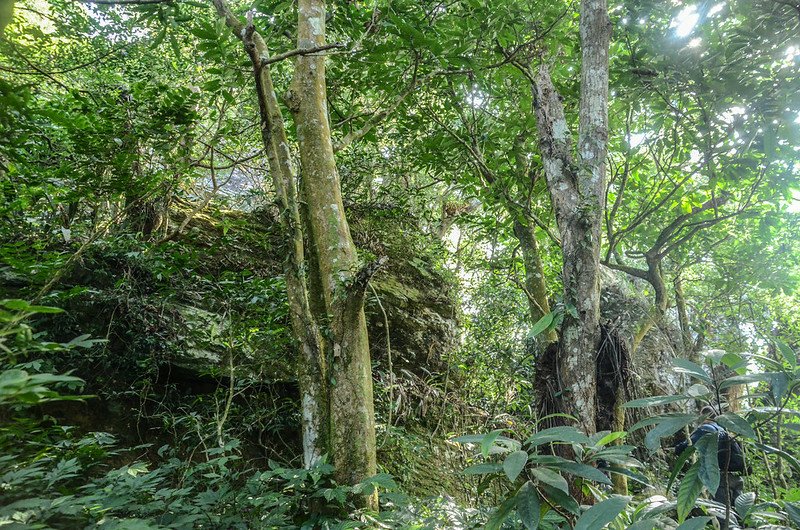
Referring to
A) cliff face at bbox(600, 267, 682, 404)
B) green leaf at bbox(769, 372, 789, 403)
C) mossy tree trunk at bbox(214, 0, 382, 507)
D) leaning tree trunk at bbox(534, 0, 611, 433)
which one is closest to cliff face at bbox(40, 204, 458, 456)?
mossy tree trunk at bbox(214, 0, 382, 507)

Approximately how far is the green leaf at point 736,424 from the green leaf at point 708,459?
0.05 metres

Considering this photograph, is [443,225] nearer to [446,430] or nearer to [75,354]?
[446,430]

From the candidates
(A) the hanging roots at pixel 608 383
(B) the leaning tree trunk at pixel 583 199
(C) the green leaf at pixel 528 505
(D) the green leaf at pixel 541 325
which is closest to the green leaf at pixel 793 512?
(C) the green leaf at pixel 528 505

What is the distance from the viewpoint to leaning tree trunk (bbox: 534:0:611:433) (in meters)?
2.98

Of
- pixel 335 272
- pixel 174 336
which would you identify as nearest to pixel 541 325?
pixel 335 272

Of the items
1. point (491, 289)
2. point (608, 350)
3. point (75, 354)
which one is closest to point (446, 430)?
point (491, 289)

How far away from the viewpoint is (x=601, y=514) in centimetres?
145

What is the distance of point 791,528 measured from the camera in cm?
160

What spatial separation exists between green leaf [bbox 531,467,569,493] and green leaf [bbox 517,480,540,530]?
6 cm

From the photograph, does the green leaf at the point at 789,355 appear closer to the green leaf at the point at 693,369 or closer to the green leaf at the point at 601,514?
the green leaf at the point at 693,369

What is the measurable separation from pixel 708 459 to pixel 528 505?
58 cm

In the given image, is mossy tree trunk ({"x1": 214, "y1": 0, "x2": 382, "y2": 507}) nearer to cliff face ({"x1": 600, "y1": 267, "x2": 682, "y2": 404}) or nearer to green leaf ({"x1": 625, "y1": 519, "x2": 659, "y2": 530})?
green leaf ({"x1": 625, "y1": 519, "x2": 659, "y2": 530})

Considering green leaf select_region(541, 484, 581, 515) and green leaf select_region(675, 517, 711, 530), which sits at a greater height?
green leaf select_region(541, 484, 581, 515)

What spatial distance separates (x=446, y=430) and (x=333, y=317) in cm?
353
